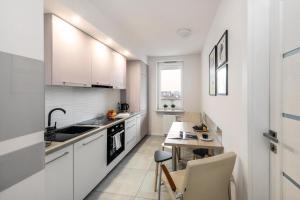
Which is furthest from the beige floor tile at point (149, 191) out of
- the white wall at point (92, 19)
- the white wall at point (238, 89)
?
the white wall at point (92, 19)

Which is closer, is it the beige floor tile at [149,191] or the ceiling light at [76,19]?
the ceiling light at [76,19]

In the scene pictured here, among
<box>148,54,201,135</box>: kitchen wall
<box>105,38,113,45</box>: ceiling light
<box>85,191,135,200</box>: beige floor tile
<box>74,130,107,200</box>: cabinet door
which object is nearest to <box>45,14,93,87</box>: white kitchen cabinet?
<box>105,38,113,45</box>: ceiling light

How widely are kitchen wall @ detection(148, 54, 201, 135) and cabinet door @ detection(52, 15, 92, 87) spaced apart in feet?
10.4

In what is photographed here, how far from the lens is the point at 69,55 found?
218 cm

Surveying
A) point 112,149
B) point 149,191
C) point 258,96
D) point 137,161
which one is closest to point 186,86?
point 137,161

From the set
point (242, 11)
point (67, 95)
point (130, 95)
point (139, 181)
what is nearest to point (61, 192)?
point (139, 181)

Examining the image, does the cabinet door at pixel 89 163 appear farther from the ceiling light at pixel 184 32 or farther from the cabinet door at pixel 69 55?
the ceiling light at pixel 184 32

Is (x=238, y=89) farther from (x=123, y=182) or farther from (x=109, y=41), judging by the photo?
(x=109, y=41)

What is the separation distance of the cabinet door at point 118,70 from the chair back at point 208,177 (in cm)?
270

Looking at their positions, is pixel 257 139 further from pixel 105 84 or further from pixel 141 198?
pixel 105 84

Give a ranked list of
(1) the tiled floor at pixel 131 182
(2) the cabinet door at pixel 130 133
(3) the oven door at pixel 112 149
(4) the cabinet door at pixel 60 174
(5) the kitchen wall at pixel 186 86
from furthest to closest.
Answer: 1. (5) the kitchen wall at pixel 186 86
2. (2) the cabinet door at pixel 130 133
3. (3) the oven door at pixel 112 149
4. (1) the tiled floor at pixel 131 182
5. (4) the cabinet door at pixel 60 174

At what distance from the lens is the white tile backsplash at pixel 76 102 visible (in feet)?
7.68

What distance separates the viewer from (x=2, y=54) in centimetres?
101

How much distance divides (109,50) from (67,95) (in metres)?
1.26
